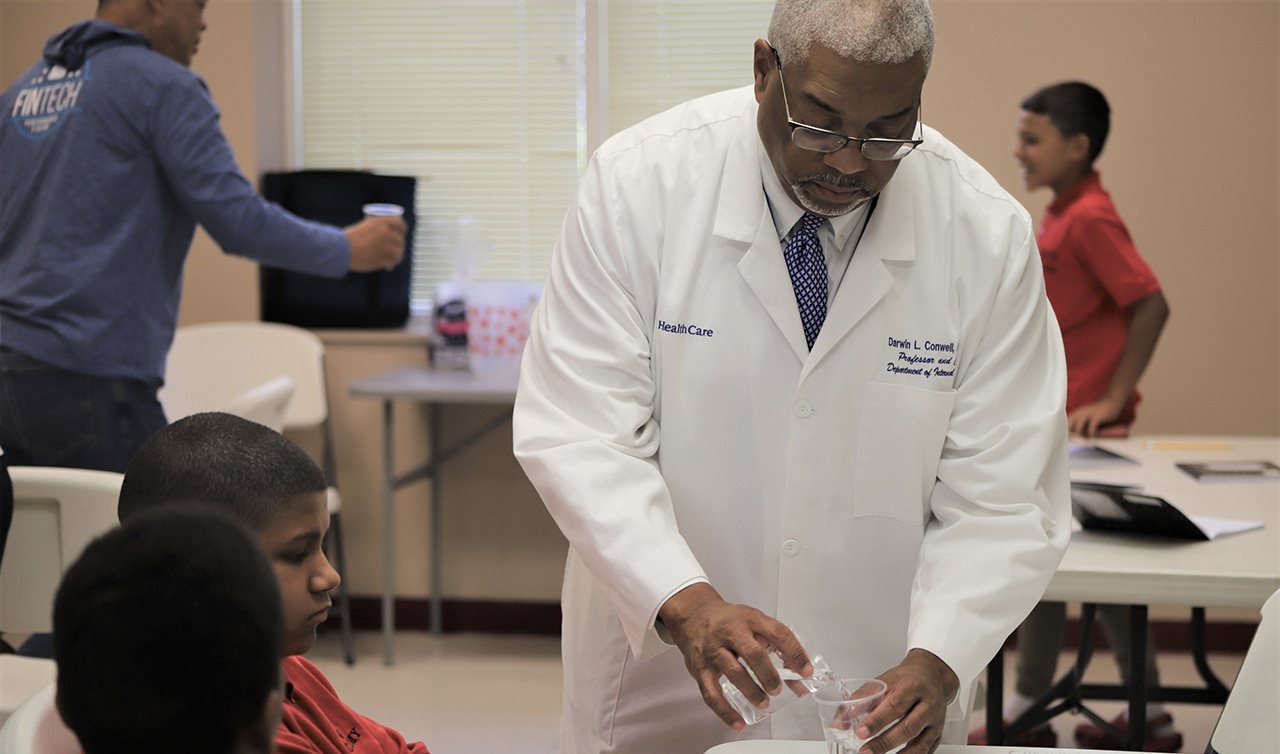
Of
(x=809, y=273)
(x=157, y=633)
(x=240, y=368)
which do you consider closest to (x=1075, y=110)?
(x=809, y=273)

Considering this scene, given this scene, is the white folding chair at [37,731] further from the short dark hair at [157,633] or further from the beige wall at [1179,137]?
the beige wall at [1179,137]

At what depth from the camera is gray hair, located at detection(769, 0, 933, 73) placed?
1102mm

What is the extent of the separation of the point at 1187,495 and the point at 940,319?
1054 millimetres

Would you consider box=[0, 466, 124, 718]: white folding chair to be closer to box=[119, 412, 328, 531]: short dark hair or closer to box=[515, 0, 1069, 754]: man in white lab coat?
box=[119, 412, 328, 531]: short dark hair

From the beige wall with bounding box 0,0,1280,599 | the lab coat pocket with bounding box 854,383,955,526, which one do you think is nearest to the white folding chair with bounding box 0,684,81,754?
the lab coat pocket with bounding box 854,383,955,526

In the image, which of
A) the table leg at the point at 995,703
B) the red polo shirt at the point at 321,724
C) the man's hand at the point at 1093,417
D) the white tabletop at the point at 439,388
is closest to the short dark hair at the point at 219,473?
the red polo shirt at the point at 321,724

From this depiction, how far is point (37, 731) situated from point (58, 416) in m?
1.30

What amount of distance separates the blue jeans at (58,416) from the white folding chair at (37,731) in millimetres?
1225

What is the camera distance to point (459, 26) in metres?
3.57

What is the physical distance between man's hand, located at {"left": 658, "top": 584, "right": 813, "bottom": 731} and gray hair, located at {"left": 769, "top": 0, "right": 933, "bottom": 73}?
576 millimetres

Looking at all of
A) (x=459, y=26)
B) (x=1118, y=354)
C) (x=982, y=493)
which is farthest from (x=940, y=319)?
(x=459, y=26)

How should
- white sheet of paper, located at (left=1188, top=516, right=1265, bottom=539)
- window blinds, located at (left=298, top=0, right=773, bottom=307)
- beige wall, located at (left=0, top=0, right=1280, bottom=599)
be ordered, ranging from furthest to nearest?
window blinds, located at (left=298, top=0, right=773, bottom=307)
beige wall, located at (left=0, top=0, right=1280, bottom=599)
white sheet of paper, located at (left=1188, top=516, right=1265, bottom=539)

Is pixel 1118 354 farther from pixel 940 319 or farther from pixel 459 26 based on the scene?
pixel 459 26

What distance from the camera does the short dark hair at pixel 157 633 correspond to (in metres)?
0.58
